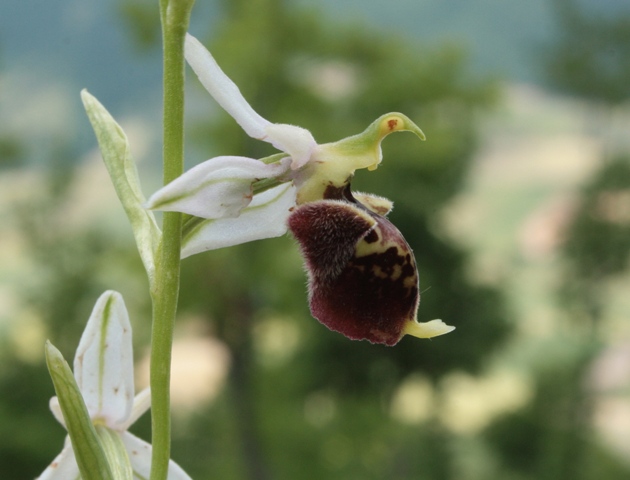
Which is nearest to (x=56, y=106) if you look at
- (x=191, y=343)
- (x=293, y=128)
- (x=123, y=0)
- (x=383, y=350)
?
(x=123, y=0)

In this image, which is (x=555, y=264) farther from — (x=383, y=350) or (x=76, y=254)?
(x=76, y=254)

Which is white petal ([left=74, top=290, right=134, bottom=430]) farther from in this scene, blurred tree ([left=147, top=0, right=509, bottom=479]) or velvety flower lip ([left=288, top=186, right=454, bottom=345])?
blurred tree ([left=147, top=0, right=509, bottom=479])

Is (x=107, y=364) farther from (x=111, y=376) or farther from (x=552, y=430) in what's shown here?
(x=552, y=430)

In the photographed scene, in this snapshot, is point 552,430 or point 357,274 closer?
point 357,274

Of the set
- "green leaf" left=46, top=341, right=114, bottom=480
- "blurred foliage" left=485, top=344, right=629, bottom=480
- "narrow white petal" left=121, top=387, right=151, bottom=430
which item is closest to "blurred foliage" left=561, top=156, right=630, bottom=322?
"blurred foliage" left=485, top=344, right=629, bottom=480

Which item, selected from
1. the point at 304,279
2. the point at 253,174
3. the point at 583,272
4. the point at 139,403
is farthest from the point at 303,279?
the point at 253,174
